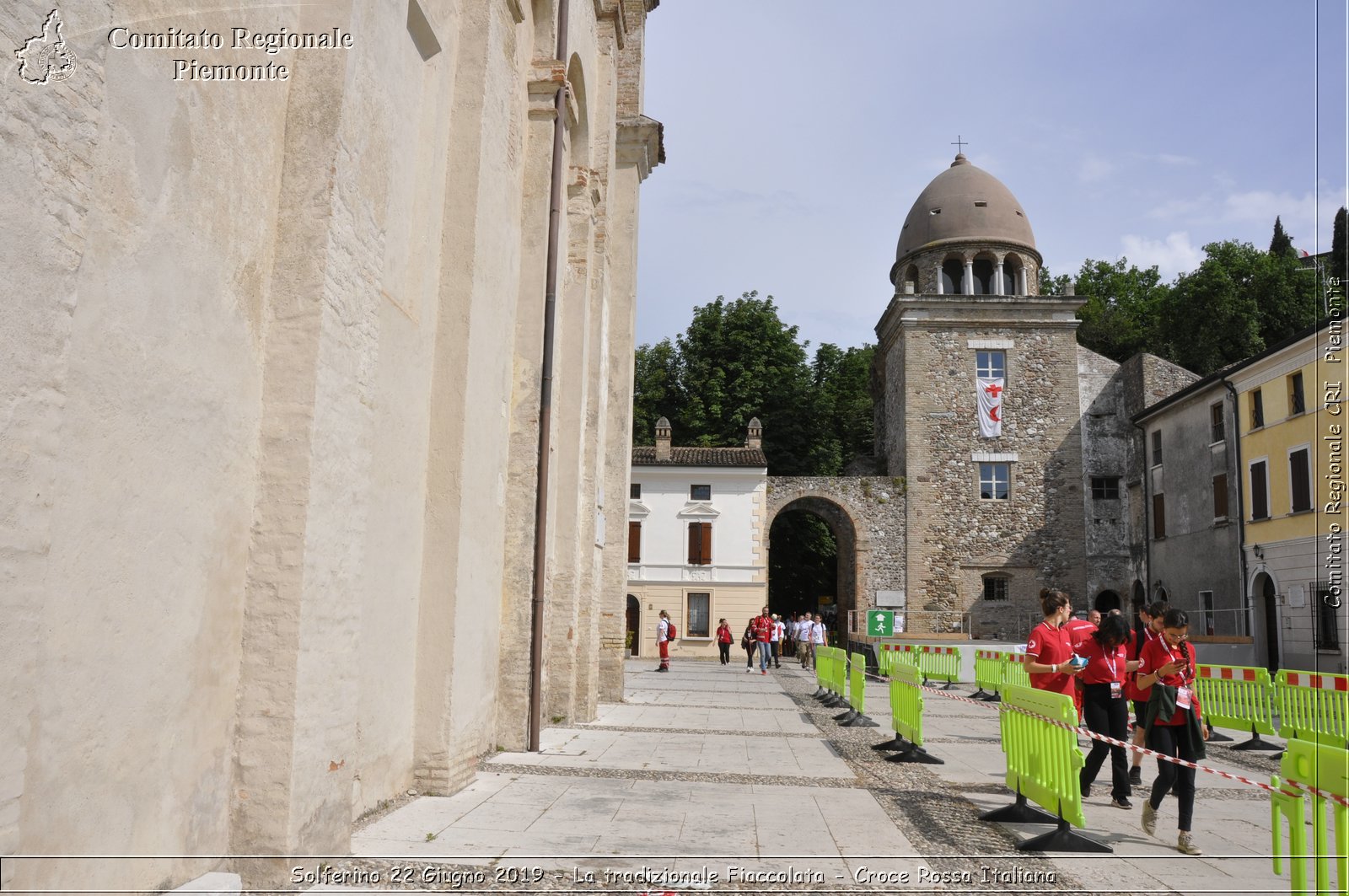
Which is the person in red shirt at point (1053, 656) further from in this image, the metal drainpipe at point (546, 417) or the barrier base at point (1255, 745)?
the barrier base at point (1255, 745)

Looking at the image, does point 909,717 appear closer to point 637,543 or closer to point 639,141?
point 639,141

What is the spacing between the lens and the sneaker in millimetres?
6262

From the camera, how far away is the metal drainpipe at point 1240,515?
91.3 feet

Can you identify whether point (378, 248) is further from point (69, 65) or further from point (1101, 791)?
point (1101, 791)

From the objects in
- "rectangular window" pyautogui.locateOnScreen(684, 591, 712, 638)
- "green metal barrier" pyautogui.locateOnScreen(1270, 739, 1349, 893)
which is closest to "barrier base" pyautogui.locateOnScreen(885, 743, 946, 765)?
"green metal barrier" pyautogui.locateOnScreen(1270, 739, 1349, 893)

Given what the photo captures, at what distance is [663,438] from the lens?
3847cm

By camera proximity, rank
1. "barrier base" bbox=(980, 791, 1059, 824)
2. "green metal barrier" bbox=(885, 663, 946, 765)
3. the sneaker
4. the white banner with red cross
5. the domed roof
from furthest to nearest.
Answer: the domed roof < the white banner with red cross < "green metal barrier" bbox=(885, 663, 946, 765) < "barrier base" bbox=(980, 791, 1059, 824) < the sneaker

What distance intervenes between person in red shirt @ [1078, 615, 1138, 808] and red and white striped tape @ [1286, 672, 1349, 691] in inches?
210

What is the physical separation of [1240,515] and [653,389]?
1144 inches

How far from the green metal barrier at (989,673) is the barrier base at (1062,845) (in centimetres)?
1348

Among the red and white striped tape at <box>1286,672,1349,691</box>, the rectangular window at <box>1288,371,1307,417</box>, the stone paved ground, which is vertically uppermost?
the rectangular window at <box>1288,371,1307,417</box>

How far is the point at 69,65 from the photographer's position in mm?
3387

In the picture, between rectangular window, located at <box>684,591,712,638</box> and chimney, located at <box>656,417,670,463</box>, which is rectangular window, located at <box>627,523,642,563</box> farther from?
chimney, located at <box>656,417,670,463</box>

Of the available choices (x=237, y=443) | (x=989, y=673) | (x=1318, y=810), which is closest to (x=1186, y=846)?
(x=1318, y=810)
